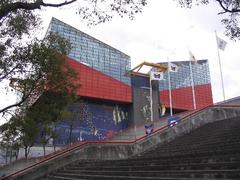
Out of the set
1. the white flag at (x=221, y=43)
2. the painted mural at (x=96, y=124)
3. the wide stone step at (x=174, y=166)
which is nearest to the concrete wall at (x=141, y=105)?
the painted mural at (x=96, y=124)

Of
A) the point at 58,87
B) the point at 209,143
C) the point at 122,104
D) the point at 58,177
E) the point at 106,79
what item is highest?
the point at 106,79

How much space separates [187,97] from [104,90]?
50.1 ft

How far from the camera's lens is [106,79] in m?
41.0

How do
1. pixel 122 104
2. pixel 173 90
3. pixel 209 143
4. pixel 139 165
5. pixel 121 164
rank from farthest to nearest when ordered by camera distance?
pixel 173 90 → pixel 122 104 → pixel 209 143 → pixel 121 164 → pixel 139 165

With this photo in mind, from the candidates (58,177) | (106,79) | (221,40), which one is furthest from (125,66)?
(58,177)

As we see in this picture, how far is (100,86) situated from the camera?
4031 centimetres

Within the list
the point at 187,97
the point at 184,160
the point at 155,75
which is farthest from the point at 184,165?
the point at 187,97

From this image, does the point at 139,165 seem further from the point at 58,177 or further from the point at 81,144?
the point at 81,144

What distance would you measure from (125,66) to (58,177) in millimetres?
31842

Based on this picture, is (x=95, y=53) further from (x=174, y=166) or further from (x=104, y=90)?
(x=174, y=166)

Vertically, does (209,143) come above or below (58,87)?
below

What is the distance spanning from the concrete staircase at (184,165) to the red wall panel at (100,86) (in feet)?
80.8

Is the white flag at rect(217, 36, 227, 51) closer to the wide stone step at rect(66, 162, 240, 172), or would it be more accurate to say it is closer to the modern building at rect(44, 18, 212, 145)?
the modern building at rect(44, 18, 212, 145)

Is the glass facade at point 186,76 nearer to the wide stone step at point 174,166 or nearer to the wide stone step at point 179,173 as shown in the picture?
the wide stone step at point 174,166
